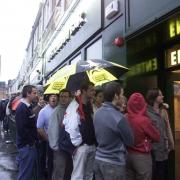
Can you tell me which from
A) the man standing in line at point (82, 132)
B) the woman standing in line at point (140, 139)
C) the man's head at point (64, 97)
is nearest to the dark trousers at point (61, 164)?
the man standing in line at point (82, 132)

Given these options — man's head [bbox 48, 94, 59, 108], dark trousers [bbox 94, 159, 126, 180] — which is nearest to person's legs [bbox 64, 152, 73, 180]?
man's head [bbox 48, 94, 59, 108]

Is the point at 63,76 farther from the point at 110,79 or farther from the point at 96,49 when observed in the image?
the point at 96,49

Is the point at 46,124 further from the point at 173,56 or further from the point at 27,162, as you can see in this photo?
the point at 173,56

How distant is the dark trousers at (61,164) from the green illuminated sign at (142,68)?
2.27m

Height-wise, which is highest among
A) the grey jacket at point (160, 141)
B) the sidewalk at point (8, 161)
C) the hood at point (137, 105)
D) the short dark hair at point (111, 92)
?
the short dark hair at point (111, 92)

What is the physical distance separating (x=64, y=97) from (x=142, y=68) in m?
1.93

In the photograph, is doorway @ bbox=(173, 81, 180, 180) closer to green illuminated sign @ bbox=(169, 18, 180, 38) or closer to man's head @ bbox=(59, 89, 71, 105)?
green illuminated sign @ bbox=(169, 18, 180, 38)

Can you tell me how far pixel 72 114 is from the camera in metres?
5.92

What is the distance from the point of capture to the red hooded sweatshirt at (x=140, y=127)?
5.22 m

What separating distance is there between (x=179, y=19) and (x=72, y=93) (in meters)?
2.16

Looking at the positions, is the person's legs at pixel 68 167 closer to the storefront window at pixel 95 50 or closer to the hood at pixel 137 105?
the hood at pixel 137 105

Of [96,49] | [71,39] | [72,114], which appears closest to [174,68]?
[72,114]

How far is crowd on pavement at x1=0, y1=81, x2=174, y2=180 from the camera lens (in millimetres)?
4785

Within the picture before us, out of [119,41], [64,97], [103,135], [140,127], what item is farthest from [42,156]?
[103,135]
